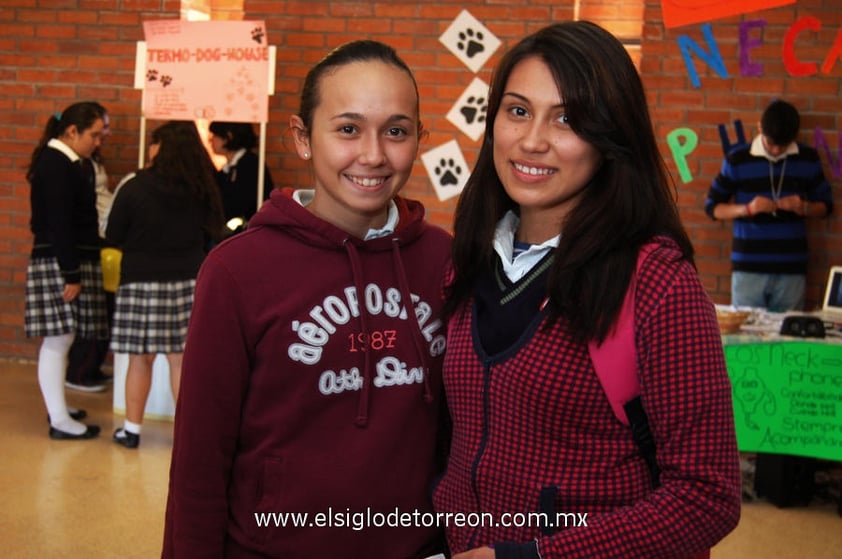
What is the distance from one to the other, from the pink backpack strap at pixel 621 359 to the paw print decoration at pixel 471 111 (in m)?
4.45

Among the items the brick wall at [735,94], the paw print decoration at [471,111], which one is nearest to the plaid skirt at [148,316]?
the paw print decoration at [471,111]

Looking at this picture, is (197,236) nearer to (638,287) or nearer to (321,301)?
(321,301)

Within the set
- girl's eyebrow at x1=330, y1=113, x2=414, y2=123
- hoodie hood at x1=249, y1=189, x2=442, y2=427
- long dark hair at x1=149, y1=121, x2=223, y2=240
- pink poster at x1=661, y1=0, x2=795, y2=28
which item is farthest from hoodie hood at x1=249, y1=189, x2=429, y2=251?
long dark hair at x1=149, y1=121, x2=223, y2=240

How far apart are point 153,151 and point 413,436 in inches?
141

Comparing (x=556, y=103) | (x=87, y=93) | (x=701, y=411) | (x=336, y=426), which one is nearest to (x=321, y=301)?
(x=336, y=426)

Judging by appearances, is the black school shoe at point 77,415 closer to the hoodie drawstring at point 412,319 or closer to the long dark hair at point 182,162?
the long dark hair at point 182,162

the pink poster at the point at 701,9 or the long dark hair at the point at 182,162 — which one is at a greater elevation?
the pink poster at the point at 701,9

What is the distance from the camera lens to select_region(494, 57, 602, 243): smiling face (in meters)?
1.32

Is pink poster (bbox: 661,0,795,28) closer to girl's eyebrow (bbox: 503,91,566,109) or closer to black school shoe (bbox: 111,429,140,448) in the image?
girl's eyebrow (bbox: 503,91,566,109)

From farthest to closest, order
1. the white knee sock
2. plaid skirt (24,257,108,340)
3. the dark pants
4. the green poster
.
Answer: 1. the dark pants
2. the white knee sock
3. plaid skirt (24,257,108,340)
4. the green poster

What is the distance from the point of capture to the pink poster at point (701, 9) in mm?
3004

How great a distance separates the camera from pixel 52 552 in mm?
3352

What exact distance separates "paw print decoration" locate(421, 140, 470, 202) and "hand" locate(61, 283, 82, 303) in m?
2.09

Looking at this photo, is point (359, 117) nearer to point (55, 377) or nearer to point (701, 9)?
point (701, 9)
